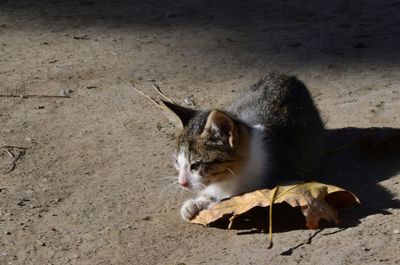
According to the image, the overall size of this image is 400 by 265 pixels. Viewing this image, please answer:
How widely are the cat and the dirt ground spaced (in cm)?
18

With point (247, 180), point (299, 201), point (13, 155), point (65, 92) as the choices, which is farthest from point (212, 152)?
point (65, 92)

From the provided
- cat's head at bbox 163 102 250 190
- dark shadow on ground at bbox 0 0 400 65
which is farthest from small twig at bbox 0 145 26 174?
dark shadow on ground at bbox 0 0 400 65

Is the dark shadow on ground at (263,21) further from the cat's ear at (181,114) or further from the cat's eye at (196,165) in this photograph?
the cat's eye at (196,165)

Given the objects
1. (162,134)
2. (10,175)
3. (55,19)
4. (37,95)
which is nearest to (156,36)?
(55,19)

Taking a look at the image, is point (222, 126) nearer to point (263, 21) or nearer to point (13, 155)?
point (13, 155)

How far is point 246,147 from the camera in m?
4.45

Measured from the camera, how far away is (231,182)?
4.45m

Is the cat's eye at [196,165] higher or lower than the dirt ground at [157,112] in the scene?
higher

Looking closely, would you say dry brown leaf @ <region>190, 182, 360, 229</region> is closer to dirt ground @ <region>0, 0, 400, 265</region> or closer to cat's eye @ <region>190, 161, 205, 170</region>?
dirt ground @ <region>0, 0, 400, 265</region>

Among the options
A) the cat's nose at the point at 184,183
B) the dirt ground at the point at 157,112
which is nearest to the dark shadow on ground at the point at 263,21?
the dirt ground at the point at 157,112

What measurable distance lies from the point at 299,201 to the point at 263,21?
335 cm

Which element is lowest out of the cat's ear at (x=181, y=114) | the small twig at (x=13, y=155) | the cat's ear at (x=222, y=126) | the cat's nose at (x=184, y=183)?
the small twig at (x=13, y=155)

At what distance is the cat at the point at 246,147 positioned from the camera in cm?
438

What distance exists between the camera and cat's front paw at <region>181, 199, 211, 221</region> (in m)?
4.36
